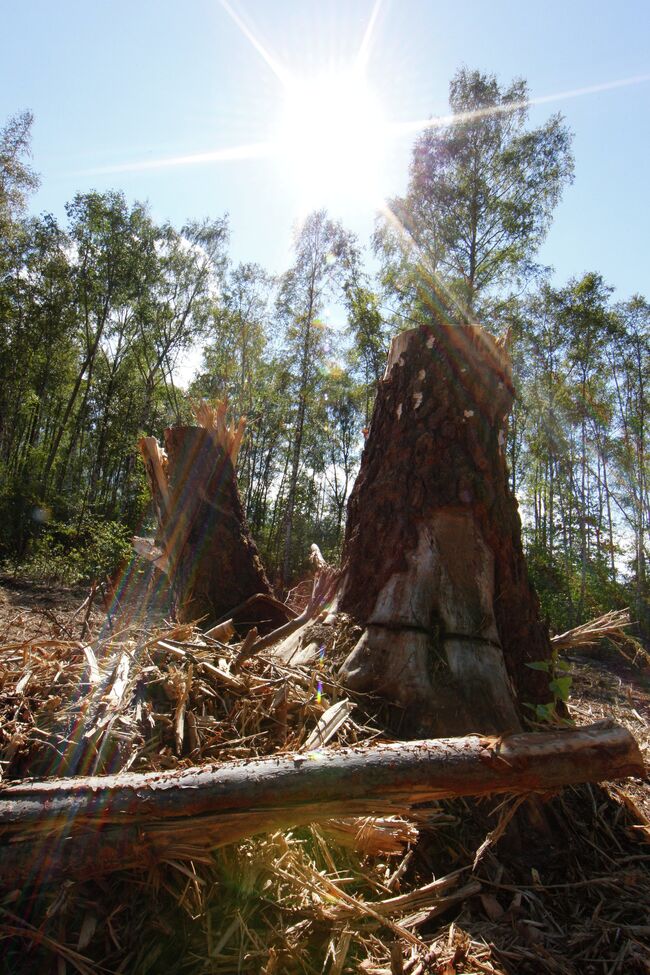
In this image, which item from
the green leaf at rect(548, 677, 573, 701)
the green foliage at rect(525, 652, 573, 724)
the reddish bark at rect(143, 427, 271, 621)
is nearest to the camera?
the green foliage at rect(525, 652, 573, 724)

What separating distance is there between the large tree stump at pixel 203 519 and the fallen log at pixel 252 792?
10.3 ft

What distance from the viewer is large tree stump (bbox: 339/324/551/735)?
2.45m

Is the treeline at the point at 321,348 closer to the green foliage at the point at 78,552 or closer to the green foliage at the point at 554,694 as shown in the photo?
the green foliage at the point at 78,552

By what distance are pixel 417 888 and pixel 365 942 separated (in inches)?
13.4

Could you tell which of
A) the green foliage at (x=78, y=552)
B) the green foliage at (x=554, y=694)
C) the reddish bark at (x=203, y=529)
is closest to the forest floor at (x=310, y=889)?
the green foliage at (x=554, y=694)

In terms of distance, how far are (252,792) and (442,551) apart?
166 centimetres

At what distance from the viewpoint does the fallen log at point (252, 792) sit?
136 cm

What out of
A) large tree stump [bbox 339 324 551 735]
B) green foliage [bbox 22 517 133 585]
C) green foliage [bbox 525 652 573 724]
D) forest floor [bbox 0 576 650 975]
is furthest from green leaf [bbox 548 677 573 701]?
green foliage [bbox 22 517 133 585]

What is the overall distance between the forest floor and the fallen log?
A: 129mm

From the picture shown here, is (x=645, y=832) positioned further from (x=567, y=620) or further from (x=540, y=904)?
(x=567, y=620)

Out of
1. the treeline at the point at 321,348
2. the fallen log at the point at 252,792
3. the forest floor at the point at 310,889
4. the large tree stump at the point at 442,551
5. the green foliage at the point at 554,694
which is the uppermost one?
the treeline at the point at 321,348

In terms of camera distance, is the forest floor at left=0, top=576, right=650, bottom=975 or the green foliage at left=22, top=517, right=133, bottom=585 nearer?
the forest floor at left=0, top=576, right=650, bottom=975

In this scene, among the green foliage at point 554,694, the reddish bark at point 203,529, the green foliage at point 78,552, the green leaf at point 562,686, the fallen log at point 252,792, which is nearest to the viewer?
the fallen log at point 252,792

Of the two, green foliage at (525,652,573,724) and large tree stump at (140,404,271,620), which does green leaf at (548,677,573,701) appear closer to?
green foliage at (525,652,573,724)
